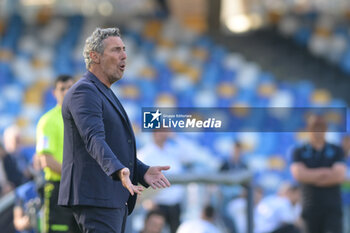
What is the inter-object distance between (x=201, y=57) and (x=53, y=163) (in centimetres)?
1264

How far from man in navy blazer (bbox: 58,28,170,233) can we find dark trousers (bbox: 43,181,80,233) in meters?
1.83

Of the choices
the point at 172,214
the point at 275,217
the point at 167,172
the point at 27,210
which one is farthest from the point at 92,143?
the point at 275,217

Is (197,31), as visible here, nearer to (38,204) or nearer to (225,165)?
(225,165)

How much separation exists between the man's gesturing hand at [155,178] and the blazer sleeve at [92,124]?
0.41m

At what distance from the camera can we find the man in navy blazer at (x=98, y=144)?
3.78 meters

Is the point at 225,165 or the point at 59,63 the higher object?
the point at 59,63

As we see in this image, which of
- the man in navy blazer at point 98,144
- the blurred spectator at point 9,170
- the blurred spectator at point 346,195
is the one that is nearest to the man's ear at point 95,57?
the man in navy blazer at point 98,144

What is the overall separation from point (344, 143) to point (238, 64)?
23.7 ft

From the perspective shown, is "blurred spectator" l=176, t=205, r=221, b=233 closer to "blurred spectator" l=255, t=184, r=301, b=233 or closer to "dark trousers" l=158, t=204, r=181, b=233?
"dark trousers" l=158, t=204, r=181, b=233

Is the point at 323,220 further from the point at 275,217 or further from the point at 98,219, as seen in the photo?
the point at 98,219

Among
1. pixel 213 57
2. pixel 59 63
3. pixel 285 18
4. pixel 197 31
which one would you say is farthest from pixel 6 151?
pixel 285 18

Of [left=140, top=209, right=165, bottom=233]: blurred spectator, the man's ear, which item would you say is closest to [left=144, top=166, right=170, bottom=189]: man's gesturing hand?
the man's ear

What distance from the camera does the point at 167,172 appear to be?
6859mm

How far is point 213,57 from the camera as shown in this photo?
18156mm
